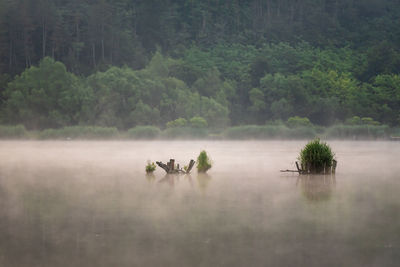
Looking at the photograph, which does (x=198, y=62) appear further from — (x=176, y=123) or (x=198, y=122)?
(x=176, y=123)

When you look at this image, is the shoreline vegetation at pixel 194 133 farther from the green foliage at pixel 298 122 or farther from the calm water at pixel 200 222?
the calm water at pixel 200 222

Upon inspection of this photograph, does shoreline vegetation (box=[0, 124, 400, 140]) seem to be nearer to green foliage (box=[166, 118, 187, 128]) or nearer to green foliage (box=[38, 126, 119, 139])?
green foliage (box=[38, 126, 119, 139])

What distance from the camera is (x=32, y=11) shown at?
77.6 metres

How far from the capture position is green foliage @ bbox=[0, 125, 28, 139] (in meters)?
58.5

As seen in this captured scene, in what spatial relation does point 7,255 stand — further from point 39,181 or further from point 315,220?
point 39,181

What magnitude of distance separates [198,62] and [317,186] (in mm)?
65732

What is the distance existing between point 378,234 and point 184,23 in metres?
83.7

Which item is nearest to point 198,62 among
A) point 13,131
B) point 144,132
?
point 144,132

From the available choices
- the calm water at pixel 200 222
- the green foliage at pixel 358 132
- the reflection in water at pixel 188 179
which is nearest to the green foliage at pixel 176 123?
the green foliage at pixel 358 132

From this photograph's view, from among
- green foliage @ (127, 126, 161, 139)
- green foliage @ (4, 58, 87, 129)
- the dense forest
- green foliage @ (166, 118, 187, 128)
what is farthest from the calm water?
the dense forest

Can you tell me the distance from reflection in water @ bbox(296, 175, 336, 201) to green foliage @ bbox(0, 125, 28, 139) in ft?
153

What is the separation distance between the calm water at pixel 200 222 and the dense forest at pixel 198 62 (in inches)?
1963

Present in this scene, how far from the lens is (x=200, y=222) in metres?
8.80

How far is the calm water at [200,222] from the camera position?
6.62 meters
